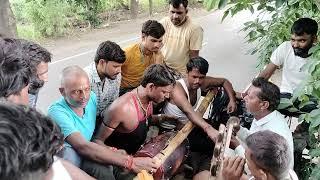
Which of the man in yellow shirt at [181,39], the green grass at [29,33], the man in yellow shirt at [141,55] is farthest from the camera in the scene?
the green grass at [29,33]

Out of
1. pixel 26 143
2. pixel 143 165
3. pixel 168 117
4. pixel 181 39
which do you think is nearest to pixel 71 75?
pixel 143 165

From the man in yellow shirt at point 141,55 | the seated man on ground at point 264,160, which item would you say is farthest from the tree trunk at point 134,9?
the seated man on ground at point 264,160

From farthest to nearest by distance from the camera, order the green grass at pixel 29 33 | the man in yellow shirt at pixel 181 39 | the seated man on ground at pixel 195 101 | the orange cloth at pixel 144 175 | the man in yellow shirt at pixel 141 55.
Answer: the green grass at pixel 29 33, the man in yellow shirt at pixel 181 39, the man in yellow shirt at pixel 141 55, the seated man on ground at pixel 195 101, the orange cloth at pixel 144 175

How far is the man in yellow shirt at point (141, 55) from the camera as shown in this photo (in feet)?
12.1

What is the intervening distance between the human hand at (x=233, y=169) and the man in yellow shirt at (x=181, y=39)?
2.14 metres

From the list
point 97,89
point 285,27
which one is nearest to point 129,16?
point 285,27

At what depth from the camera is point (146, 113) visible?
112 inches

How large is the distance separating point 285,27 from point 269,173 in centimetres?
285

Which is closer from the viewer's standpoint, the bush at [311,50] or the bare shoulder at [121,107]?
the bush at [311,50]

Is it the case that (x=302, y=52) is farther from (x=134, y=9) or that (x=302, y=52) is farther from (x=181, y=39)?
(x=134, y=9)

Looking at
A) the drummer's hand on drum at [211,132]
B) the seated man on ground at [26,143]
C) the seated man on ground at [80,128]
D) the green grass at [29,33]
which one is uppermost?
the seated man on ground at [26,143]

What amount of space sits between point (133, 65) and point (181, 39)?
0.79 m

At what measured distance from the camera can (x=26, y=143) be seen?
1.01m

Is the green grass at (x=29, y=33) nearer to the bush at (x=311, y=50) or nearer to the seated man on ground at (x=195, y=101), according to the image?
the bush at (x=311, y=50)
